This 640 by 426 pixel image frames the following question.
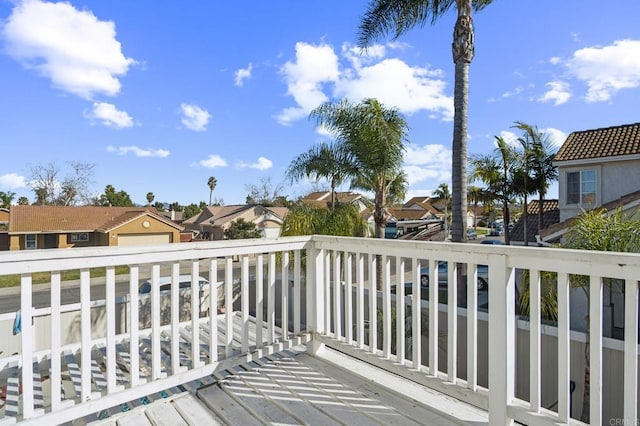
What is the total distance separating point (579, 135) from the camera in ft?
39.3

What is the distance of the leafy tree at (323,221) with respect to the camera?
6645 millimetres

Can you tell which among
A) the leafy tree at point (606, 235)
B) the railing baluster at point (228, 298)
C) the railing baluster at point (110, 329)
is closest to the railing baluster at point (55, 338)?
the railing baluster at point (110, 329)

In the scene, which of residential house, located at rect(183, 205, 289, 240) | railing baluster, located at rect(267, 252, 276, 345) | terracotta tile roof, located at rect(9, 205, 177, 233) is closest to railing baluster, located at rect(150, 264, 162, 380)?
railing baluster, located at rect(267, 252, 276, 345)

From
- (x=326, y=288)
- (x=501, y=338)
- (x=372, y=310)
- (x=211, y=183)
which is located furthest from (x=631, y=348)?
(x=211, y=183)

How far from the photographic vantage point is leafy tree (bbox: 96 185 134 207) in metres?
37.4

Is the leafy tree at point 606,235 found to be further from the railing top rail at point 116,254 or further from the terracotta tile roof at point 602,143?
the terracotta tile roof at point 602,143

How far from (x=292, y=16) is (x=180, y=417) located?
9.54 metres

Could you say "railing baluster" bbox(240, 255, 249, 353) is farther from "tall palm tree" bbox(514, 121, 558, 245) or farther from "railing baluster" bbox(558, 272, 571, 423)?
"tall palm tree" bbox(514, 121, 558, 245)

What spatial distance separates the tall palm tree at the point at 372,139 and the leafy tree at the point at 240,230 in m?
16.0

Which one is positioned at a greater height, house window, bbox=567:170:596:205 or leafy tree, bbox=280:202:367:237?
house window, bbox=567:170:596:205

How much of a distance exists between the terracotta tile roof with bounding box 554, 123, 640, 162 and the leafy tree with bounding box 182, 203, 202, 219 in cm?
4063

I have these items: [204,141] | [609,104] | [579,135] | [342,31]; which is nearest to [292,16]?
[342,31]

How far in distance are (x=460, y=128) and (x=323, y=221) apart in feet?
10.2

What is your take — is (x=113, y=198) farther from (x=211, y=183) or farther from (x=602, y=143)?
(x=602, y=143)
